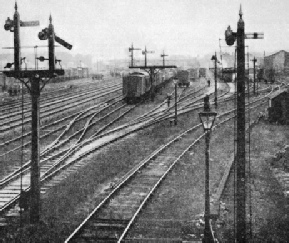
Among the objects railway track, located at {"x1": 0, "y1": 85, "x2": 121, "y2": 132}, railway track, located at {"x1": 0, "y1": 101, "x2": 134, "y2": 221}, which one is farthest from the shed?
railway track, located at {"x1": 0, "y1": 85, "x2": 121, "y2": 132}

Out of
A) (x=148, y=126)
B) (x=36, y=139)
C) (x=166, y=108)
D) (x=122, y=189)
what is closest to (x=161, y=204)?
(x=122, y=189)

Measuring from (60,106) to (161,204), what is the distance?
2638 cm

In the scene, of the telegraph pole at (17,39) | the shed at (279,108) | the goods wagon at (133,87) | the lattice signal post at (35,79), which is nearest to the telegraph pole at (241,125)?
the lattice signal post at (35,79)

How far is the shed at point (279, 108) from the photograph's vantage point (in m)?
32.0

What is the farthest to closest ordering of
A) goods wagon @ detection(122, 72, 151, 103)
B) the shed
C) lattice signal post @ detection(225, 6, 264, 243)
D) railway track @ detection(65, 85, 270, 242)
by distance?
goods wagon @ detection(122, 72, 151, 103) < the shed < railway track @ detection(65, 85, 270, 242) < lattice signal post @ detection(225, 6, 264, 243)

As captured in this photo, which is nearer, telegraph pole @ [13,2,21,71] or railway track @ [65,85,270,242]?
railway track @ [65,85,270,242]

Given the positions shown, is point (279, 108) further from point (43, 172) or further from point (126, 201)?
point (126, 201)

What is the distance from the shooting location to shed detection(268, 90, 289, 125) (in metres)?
32.0

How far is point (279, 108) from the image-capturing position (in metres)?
33.0

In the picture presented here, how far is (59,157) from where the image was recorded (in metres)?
21.7

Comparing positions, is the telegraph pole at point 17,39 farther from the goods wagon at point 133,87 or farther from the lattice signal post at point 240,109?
the goods wagon at point 133,87

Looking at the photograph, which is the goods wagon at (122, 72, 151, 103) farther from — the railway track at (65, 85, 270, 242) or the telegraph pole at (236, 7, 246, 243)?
the telegraph pole at (236, 7, 246, 243)

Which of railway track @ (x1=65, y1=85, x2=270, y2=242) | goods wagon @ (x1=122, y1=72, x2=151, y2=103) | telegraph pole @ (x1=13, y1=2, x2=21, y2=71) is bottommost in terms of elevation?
railway track @ (x1=65, y1=85, x2=270, y2=242)

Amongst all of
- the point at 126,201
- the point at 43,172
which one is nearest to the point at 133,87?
the point at 43,172
